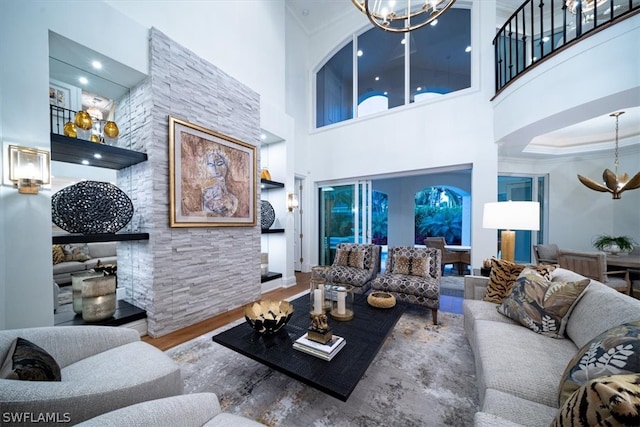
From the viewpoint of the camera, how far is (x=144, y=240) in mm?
2621

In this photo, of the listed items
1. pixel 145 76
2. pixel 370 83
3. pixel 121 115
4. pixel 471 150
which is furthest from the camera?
pixel 370 83

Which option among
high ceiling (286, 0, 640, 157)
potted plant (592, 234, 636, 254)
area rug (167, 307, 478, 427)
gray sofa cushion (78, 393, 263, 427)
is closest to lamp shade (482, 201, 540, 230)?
area rug (167, 307, 478, 427)

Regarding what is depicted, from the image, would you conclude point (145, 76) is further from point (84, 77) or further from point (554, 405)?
point (554, 405)

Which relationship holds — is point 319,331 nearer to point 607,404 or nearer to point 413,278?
point 607,404

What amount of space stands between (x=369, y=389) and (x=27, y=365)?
1903 millimetres

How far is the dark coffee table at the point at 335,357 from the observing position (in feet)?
4.42

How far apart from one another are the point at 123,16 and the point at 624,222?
8542mm

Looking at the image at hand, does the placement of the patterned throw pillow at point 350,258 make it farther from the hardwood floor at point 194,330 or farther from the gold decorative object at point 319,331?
the gold decorative object at point 319,331

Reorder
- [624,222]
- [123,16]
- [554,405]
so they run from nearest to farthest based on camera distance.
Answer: [554,405] < [123,16] < [624,222]

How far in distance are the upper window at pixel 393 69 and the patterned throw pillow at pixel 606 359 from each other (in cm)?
459

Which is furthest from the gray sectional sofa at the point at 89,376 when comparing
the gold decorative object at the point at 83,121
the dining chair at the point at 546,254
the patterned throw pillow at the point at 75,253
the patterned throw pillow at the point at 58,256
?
the dining chair at the point at 546,254

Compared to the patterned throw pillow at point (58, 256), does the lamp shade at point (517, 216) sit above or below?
above

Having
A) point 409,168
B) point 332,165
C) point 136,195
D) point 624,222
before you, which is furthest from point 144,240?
point 624,222

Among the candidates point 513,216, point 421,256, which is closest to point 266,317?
point 421,256
